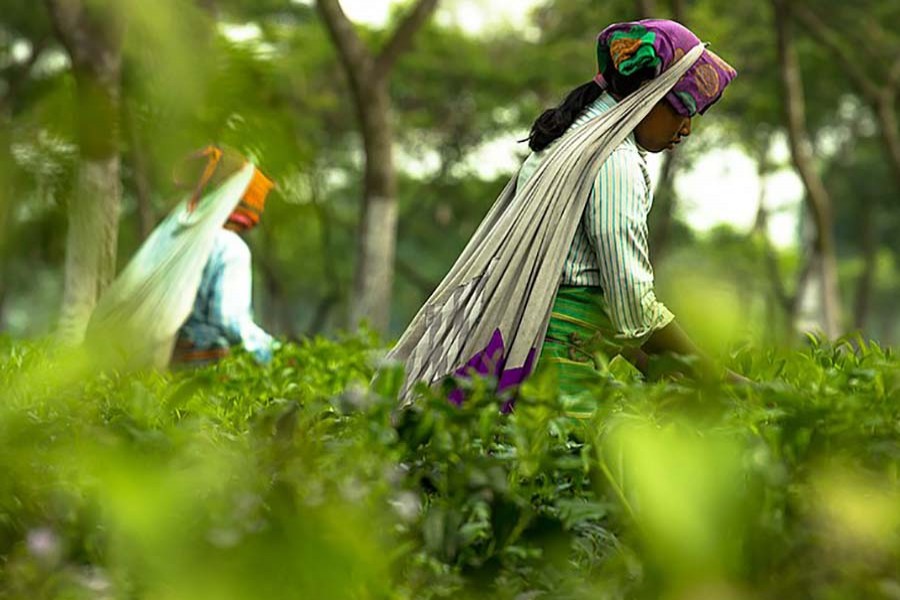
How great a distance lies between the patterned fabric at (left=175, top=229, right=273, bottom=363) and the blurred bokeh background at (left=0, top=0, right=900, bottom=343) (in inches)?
20.1

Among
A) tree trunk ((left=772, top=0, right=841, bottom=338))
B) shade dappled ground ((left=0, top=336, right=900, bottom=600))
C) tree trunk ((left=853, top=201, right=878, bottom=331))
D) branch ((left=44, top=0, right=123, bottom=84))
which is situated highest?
branch ((left=44, top=0, right=123, bottom=84))

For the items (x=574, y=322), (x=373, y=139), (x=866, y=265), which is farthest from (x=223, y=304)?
(x=866, y=265)

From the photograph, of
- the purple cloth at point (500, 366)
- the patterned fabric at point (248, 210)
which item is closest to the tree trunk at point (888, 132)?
the patterned fabric at point (248, 210)

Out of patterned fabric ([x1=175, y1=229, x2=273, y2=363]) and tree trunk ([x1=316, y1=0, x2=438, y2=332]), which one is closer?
patterned fabric ([x1=175, y1=229, x2=273, y2=363])

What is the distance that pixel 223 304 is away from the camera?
21.1 ft

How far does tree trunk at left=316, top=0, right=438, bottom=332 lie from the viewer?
1087cm

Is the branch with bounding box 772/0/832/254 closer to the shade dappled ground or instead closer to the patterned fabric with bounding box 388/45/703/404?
the patterned fabric with bounding box 388/45/703/404

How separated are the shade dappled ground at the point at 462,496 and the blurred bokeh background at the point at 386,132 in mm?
211

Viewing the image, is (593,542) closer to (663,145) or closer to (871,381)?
(871,381)

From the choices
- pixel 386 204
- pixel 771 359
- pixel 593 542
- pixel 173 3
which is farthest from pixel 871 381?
pixel 386 204

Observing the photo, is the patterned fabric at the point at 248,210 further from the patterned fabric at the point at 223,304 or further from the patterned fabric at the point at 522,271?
the patterned fabric at the point at 522,271

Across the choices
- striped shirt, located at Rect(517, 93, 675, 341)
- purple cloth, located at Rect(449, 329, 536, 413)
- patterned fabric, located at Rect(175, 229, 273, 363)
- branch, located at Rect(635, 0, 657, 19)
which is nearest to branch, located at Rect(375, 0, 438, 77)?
branch, located at Rect(635, 0, 657, 19)

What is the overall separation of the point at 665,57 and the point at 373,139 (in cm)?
765

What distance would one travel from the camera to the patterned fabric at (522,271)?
317 cm
